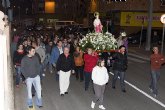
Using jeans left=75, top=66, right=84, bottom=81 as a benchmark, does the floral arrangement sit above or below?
above

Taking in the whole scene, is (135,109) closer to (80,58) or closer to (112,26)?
(80,58)

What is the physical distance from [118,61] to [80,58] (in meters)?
2.40

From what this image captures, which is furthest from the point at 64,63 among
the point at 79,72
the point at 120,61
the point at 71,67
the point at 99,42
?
the point at 79,72

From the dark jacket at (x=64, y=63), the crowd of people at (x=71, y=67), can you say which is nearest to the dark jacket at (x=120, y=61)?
the crowd of people at (x=71, y=67)

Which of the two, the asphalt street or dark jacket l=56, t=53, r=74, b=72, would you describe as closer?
the asphalt street

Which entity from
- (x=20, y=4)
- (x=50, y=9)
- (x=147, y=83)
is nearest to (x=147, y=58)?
(x=147, y=83)

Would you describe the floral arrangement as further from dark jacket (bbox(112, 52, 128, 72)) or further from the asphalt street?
dark jacket (bbox(112, 52, 128, 72))

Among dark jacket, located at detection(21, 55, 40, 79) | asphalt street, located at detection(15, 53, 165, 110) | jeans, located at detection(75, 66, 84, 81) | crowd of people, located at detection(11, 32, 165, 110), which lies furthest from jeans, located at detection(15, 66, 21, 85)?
dark jacket, located at detection(21, 55, 40, 79)

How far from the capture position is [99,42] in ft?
54.8

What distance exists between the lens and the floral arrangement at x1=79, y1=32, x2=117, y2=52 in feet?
54.8

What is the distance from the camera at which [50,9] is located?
9231 centimetres

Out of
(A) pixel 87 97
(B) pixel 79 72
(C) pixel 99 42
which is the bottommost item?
(A) pixel 87 97

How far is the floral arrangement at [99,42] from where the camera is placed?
54.8 ft

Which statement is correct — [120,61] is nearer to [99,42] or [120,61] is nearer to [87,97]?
[87,97]
